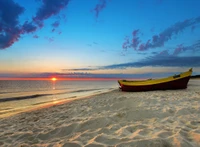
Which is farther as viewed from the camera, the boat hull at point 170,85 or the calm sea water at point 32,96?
the boat hull at point 170,85

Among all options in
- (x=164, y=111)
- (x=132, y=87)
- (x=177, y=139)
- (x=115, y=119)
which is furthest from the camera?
(x=132, y=87)

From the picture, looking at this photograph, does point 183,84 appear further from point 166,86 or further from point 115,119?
point 115,119

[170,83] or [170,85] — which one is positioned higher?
[170,83]

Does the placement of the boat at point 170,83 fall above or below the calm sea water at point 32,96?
above

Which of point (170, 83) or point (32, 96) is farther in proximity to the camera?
point (32, 96)

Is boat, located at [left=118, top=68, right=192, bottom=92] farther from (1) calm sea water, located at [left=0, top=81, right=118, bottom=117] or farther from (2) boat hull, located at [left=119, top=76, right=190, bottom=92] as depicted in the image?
(1) calm sea water, located at [left=0, top=81, right=118, bottom=117]

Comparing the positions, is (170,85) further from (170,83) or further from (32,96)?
(32,96)

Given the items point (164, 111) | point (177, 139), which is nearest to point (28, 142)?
point (177, 139)

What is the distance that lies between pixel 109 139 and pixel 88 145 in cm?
49

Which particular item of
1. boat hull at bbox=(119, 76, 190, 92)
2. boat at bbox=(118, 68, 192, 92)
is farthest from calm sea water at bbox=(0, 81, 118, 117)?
boat hull at bbox=(119, 76, 190, 92)

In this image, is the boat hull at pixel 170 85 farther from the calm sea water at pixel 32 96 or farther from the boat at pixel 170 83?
the calm sea water at pixel 32 96

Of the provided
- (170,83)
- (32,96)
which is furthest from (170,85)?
(32,96)

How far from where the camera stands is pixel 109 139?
10.5 feet

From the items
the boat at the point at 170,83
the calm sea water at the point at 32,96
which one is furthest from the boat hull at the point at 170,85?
the calm sea water at the point at 32,96
